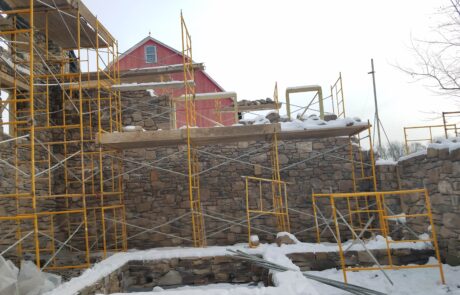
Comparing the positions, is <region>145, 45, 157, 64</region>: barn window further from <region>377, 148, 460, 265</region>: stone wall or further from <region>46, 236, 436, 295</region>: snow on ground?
<region>377, 148, 460, 265</region>: stone wall

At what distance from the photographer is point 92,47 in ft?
28.1

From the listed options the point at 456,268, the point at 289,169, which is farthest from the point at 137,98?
the point at 456,268

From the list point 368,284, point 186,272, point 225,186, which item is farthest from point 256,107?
point 368,284

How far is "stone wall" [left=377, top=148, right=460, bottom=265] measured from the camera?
5711mm

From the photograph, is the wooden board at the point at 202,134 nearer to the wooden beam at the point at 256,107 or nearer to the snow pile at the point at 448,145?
the snow pile at the point at 448,145

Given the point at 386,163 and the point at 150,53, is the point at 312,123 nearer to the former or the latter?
the point at 386,163

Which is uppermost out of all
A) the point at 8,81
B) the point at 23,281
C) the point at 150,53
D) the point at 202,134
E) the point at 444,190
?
the point at 150,53

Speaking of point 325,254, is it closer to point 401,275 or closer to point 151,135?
point 401,275

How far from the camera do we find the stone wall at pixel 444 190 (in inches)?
225

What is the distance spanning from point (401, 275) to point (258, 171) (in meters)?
4.26

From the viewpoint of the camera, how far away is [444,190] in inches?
237

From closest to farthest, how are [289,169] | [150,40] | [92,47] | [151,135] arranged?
[151,135], [92,47], [289,169], [150,40]

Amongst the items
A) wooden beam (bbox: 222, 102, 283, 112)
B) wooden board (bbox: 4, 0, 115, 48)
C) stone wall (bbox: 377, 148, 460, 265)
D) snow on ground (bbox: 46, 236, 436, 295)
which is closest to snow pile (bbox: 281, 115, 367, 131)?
stone wall (bbox: 377, 148, 460, 265)

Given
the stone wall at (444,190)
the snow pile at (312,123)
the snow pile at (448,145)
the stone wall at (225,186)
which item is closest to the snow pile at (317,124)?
the snow pile at (312,123)
